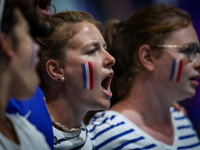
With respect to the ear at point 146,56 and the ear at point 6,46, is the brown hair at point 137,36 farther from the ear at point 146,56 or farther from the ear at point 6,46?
the ear at point 6,46

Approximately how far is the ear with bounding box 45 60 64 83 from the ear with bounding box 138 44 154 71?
0.63m

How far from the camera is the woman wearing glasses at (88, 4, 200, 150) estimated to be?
1.46 metres

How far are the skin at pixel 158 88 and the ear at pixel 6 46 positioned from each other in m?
0.98

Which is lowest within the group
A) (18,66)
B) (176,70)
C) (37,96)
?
(176,70)

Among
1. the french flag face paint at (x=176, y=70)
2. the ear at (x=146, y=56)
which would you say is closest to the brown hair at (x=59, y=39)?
the ear at (x=146, y=56)

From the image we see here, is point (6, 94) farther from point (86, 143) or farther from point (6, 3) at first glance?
point (86, 143)

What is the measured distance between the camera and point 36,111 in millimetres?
859

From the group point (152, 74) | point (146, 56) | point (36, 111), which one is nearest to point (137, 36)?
point (146, 56)

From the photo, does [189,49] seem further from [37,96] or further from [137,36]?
[37,96]

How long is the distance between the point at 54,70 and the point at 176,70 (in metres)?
0.76

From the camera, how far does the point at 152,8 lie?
5.21 ft

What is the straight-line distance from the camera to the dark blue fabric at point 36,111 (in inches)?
29.8

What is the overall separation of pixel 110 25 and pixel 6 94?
46.1 inches

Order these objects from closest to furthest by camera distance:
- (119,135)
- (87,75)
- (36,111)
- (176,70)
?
(36,111)
(87,75)
(119,135)
(176,70)
